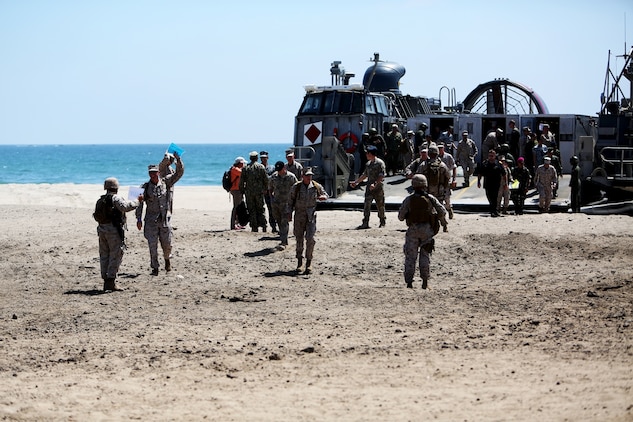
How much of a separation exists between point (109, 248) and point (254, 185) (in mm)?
6207

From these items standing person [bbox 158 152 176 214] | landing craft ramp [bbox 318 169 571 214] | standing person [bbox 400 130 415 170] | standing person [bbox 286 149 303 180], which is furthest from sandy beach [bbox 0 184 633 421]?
standing person [bbox 400 130 415 170]

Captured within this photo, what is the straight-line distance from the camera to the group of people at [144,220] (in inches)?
564

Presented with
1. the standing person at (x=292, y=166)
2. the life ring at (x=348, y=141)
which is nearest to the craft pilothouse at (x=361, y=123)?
the life ring at (x=348, y=141)

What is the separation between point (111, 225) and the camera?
14.3 m

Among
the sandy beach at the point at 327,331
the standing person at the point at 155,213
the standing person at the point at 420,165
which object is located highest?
the standing person at the point at 420,165

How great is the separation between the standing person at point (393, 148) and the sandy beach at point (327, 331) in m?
9.41

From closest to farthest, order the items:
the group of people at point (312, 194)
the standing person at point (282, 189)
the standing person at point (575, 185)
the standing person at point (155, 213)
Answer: the group of people at point (312, 194)
the standing person at point (155, 213)
the standing person at point (282, 189)
the standing person at point (575, 185)

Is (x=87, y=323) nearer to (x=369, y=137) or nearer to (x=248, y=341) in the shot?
(x=248, y=341)

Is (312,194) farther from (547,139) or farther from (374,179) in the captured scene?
(547,139)

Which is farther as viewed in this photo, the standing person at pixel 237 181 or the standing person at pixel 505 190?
the standing person at pixel 505 190

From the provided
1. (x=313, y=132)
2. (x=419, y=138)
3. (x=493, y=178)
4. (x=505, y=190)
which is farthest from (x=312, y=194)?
(x=419, y=138)

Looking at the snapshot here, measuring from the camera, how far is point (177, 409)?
8906 millimetres

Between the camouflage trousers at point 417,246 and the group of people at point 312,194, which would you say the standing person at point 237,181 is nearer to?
the group of people at point 312,194

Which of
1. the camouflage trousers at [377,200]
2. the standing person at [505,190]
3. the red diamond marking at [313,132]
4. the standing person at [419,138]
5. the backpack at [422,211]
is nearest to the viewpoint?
the backpack at [422,211]
